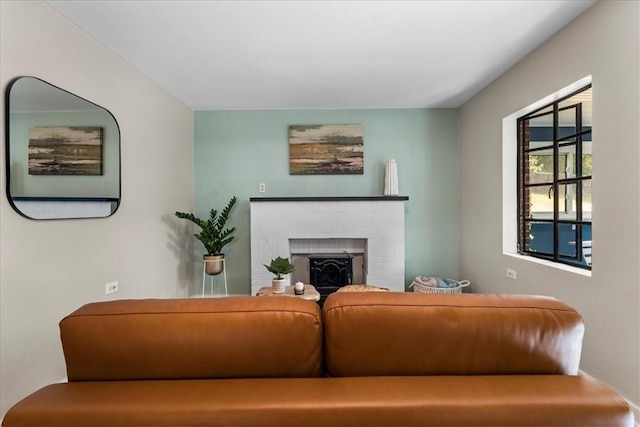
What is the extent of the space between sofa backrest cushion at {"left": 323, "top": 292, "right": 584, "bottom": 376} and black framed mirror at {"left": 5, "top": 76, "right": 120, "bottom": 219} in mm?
1990

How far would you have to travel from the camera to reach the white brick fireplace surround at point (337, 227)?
3977mm

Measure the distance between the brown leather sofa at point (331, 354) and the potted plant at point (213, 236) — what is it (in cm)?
281

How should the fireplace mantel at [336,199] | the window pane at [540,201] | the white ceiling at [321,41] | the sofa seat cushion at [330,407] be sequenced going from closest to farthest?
1. the sofa seat cushion at [330,407]
2. the white ceiling at [321,41]
3. the window pane at [540,201]
4. the fireplace mantel at [336,199]

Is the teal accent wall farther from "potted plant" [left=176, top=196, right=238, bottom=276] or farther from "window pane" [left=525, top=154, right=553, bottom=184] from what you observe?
"window pane" [left=525, top=154, right=553, bottom=184]

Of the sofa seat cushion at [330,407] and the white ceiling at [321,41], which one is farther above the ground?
the white ceiling at [321,41]

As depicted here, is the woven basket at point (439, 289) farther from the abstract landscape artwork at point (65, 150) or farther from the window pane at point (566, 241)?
the abstract landscape artwork at point (65, 150)

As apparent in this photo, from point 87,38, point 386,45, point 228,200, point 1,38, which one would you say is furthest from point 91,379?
point 228,200

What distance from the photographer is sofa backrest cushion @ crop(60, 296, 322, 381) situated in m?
0.87

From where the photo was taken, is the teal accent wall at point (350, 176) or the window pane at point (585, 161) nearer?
the window pane at point (585, 161)

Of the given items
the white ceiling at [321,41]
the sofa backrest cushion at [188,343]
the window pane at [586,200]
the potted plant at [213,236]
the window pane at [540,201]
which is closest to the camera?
the sofa backrest cushion at [188,343]

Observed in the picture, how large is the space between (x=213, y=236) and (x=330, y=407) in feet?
10.7

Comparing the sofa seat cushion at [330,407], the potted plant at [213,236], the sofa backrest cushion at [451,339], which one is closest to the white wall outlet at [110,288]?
the potted plant at [213,236]

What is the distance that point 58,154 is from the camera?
2.05m

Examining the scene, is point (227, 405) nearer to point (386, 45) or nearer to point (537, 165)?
point (386, 45)
